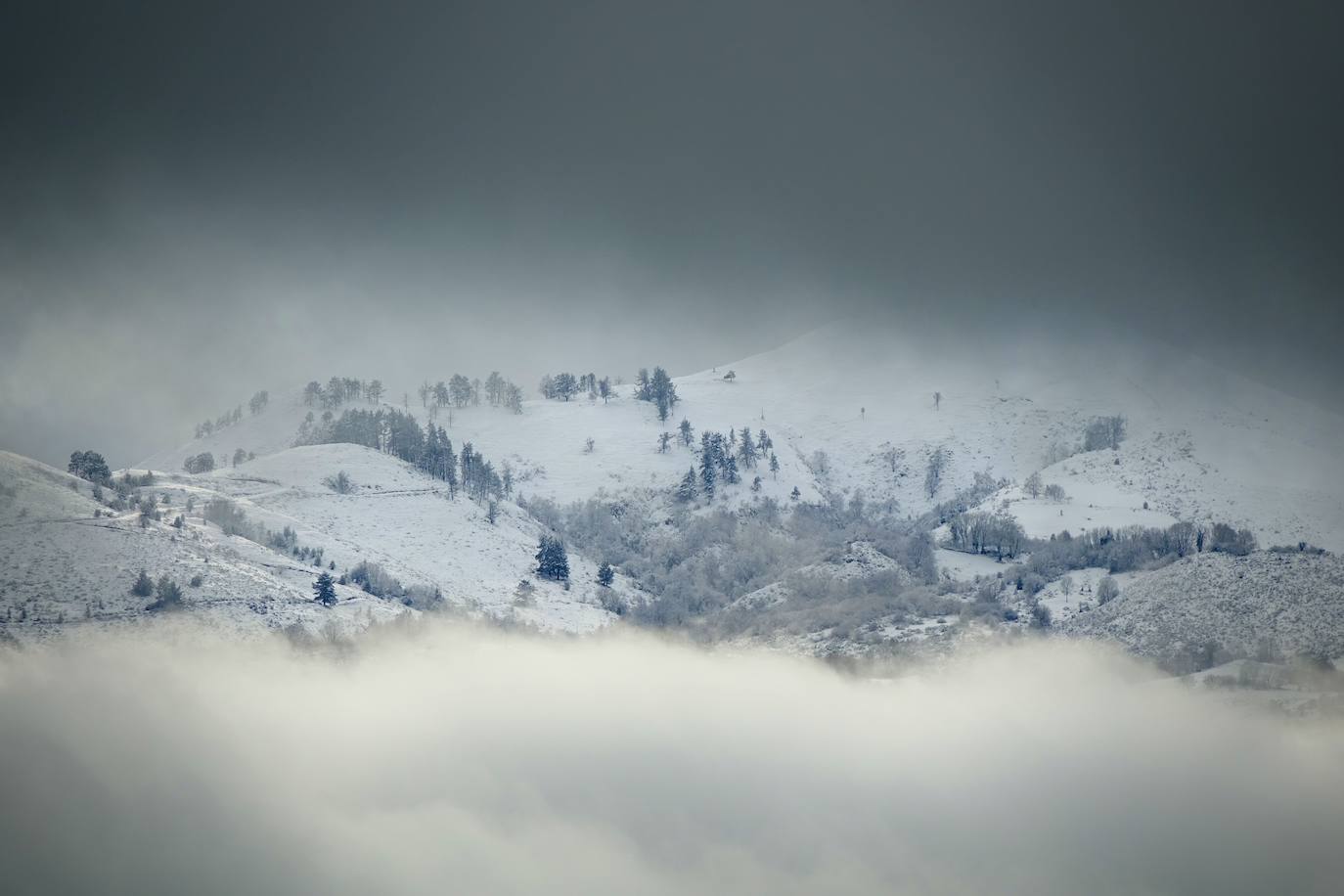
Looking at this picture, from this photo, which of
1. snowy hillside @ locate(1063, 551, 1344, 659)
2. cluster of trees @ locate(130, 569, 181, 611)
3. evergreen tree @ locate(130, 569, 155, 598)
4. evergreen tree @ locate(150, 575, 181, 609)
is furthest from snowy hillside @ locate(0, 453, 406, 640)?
snowy hillside @ locate(1063, 551, 1344, 659)

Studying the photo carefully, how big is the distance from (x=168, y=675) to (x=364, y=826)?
32.8 meters

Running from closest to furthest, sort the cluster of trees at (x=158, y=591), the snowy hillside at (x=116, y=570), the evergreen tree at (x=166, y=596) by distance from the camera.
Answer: the snowy hillside at (x=116, y=570) < the cluster of trees at (x=158, y=591) < the evergreen tree at (x=166, y=596)

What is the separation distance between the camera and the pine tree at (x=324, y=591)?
18112 cm

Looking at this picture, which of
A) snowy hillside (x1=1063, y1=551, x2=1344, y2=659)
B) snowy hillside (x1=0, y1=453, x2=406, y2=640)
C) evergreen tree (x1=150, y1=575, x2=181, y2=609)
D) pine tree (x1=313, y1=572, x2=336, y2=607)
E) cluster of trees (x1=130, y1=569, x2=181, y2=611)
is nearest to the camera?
snowy hillside (x1=0, y1=453, x2=406, y2=640)

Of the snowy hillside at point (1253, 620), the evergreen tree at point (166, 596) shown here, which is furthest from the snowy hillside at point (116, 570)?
the snowy hillside at point (1253, 620)

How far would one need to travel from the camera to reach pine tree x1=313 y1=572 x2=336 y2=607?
594 feet

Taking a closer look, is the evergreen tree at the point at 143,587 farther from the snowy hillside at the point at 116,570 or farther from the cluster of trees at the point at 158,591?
the snowy hillside at the point at 116,570

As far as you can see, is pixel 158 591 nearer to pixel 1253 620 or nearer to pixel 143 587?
pixel 143 587

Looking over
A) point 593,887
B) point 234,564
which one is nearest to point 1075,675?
point 593,887

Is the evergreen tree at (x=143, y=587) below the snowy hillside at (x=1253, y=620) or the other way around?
the other way around

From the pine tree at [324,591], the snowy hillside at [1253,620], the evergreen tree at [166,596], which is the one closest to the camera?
the evergreen tree at [166,596]

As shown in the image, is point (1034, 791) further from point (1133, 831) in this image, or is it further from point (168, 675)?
point (168, 675)

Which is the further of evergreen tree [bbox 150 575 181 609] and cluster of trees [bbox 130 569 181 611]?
evergreen tree [bbox 150 575 181 609]

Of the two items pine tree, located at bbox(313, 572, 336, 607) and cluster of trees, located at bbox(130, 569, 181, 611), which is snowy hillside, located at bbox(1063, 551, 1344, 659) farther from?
cluster of trees, located at bbox(130, 569, 181, 611)
